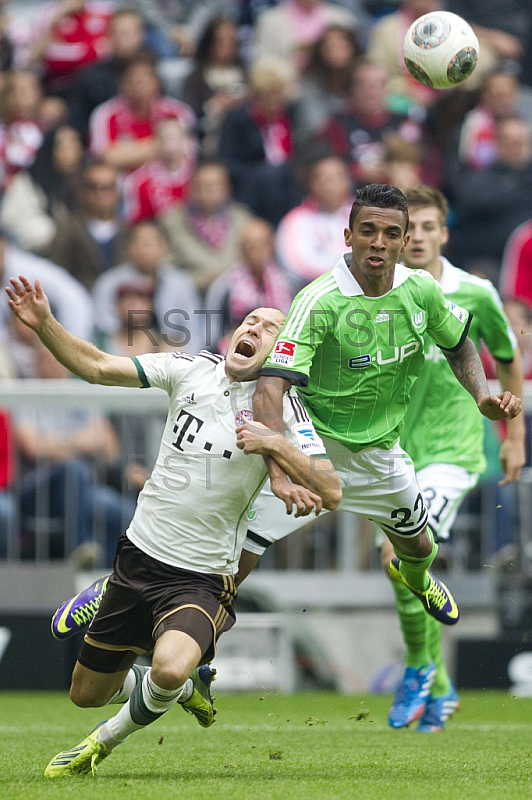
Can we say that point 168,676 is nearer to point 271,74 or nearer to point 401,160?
point 401,160

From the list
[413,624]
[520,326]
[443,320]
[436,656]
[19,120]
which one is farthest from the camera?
[19,120]

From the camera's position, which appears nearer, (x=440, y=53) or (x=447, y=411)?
(x=440, y=53)

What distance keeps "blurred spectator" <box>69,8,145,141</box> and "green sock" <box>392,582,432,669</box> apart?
8.97 meters

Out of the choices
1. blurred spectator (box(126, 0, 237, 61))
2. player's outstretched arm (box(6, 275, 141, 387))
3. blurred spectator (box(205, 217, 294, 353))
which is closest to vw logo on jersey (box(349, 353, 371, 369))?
player's outstretched arm (box(6, 275, 141, 387))

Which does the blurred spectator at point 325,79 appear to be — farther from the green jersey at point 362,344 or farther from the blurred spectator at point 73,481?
the green jersey at point 362,344

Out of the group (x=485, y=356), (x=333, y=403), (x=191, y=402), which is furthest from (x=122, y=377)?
(x=485, y=356)

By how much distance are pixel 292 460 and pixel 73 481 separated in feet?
17.2

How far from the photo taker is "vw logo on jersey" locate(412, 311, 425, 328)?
19.9 ft

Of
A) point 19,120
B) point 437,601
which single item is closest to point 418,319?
point 437,601

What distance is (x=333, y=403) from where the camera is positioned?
20.6 feet

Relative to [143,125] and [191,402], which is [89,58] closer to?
[143,125]

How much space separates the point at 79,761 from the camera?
5.46 meters

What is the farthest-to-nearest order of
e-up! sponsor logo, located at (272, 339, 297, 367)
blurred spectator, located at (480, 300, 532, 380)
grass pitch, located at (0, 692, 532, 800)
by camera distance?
1. blurred spectator, located at (480, 300, 532, 380)
2. e-up! sponsor logo, located at (272, 339, 297, 367)
3. grass pitch, located at (0, 692, 532, 800)

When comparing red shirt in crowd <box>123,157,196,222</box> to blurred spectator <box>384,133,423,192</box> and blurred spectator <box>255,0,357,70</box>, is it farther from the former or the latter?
blurred spectator <box>384,133,423,192</box>
